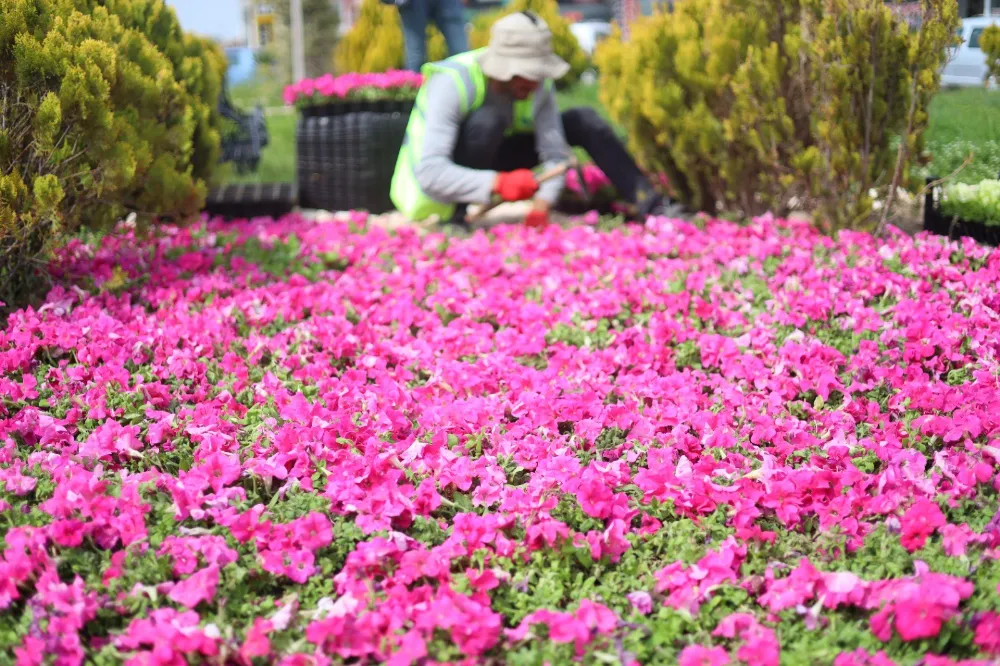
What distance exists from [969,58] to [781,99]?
94cm

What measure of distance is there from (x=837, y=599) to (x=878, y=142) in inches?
132

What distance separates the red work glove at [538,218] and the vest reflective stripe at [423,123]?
1.69 ft

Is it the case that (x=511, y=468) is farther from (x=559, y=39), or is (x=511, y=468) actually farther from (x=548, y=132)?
(x=559, y=39)

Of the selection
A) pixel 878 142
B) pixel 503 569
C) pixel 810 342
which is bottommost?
pixel 503 569

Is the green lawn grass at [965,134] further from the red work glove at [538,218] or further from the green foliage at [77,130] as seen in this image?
the green foliage at [77,130]

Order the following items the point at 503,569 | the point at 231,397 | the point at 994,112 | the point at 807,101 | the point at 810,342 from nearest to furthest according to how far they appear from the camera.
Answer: the point at 503,569
the point at 231,397
the point at 810,342
the point at 994,112
the point at 807,101

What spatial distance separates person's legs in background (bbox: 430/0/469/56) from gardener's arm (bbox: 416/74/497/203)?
92.7 inches

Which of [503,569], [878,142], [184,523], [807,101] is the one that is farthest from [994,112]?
[184,523]

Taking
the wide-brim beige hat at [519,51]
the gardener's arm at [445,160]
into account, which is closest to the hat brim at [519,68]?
the wide-brim beige hat at [519,51]

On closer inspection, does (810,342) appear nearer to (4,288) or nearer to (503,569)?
(503,569)

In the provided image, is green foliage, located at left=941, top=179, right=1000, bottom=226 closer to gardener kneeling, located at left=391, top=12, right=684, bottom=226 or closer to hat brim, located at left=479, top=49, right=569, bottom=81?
gardener kneeling, located at left=391, top=12, right=684, bottom=226

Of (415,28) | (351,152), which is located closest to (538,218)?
(351,152)

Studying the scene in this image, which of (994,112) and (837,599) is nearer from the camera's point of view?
(837,599)

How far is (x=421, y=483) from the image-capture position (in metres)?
2.56
